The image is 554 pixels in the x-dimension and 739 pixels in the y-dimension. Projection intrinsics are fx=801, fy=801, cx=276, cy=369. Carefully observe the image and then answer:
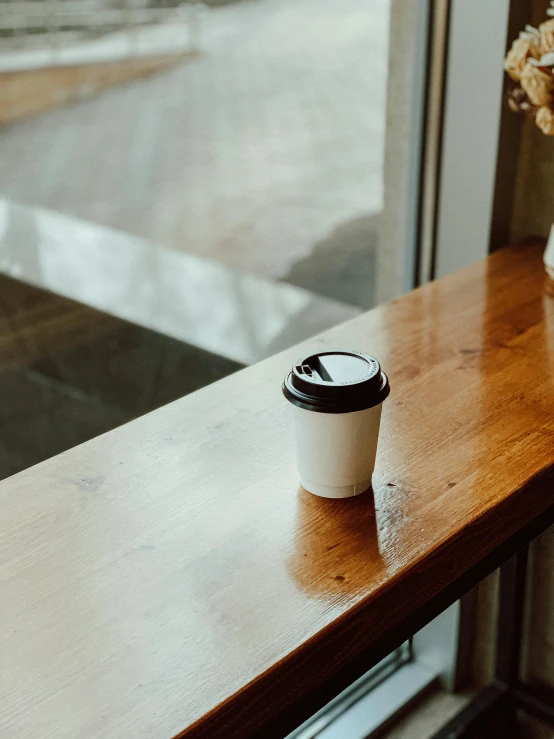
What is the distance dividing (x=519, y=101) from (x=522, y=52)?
0.10 metres

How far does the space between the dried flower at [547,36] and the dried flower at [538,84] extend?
0.12ft

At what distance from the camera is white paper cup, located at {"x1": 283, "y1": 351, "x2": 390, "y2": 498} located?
82 centimetres

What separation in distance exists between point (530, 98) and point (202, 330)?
842 mm

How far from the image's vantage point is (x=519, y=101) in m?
1.39

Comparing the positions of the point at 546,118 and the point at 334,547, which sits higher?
the point at 546,118

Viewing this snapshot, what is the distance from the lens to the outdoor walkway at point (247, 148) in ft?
4.35

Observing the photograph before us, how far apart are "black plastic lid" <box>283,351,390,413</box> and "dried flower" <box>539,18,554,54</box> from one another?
0.71m

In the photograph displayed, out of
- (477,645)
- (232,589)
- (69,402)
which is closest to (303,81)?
(69,402)

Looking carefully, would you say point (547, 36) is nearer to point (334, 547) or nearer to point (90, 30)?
point (90, 30)

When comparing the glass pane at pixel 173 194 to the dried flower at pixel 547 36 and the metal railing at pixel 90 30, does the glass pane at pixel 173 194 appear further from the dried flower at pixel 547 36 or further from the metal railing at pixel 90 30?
the dried flower at pixel 547 36

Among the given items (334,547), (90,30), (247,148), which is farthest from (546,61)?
(334,547)

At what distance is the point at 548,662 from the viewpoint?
1685 mm

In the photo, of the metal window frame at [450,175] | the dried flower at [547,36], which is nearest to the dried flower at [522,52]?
the dried flower at [547,36]

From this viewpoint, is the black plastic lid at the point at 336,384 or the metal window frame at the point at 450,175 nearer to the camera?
the black plastic lid at the point at 336,384
